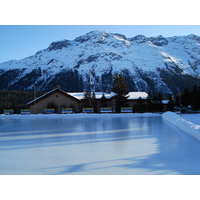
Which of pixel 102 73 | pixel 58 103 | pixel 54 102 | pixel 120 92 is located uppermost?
pixel 102 73

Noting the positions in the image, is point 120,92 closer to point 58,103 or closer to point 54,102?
point 58,103

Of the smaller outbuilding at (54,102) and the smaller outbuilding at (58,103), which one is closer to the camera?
the smaller outbuilding at (58,103)

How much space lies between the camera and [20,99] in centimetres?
4684

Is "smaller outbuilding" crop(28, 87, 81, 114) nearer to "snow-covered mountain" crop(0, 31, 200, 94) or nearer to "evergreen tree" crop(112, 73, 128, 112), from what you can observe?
"evergreen tree" crop(112, 73, 128, 112)

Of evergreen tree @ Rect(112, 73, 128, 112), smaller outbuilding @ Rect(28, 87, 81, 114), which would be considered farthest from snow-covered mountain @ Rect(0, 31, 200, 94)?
smaller outbuilding @ Rect(28, 87, 81, 114)

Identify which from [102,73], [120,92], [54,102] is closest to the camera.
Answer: [54,102]

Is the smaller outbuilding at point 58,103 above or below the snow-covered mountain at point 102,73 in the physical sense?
below

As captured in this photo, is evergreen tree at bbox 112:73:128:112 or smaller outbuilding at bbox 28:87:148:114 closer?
smaller outbuilding at bbox 28:87:148:114

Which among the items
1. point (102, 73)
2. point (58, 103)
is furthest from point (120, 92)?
point (102, 73)

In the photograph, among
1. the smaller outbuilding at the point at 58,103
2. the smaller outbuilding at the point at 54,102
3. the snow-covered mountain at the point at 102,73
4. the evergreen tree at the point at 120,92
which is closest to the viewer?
the smaller outbuilding at the point at 58,103

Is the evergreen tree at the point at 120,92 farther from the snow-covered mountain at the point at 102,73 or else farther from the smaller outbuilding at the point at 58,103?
the snow-covered mountain at the point at 102,73

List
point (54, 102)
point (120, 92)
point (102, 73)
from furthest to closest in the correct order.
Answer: point (102, 73) < point (120, 92) < point (54, 102)

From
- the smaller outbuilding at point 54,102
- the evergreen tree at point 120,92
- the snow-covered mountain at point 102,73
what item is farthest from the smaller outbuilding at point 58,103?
the snow-covered mountain at point 102,73
